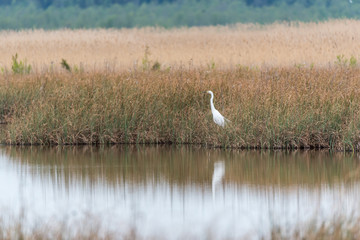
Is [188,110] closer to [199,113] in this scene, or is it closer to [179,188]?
[199,113]

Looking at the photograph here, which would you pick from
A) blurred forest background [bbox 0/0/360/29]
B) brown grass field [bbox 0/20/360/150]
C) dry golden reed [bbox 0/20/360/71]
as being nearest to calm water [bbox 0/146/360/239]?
brown grass field [bbox 0/20/360/150]

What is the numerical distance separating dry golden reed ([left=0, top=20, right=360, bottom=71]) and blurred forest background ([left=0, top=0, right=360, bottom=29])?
427 cm

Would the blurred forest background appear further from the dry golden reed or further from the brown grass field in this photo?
the brown grass field

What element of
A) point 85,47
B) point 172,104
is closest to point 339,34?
point 85,47

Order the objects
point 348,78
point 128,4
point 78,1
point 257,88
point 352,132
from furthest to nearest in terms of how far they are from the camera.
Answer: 1. point 78,1
2. point 128,4
3. point 348,78
4. point 257,88
5. point 352,132

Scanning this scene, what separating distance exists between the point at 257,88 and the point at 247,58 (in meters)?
9.48

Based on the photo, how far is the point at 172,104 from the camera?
10.9 metres

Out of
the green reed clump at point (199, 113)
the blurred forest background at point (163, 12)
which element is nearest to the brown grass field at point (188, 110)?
the green reed clump at point (199, 113)

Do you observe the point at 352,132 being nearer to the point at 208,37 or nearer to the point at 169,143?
the point at 169,143

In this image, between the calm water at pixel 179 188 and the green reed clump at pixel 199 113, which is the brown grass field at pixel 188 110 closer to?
the green reed clump at pixel 199 113

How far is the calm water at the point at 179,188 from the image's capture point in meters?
5.97

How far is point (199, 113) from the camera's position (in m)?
10.6

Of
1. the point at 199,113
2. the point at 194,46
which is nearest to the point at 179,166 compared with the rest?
the point at 199,113

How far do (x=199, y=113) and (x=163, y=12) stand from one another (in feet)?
83.5
